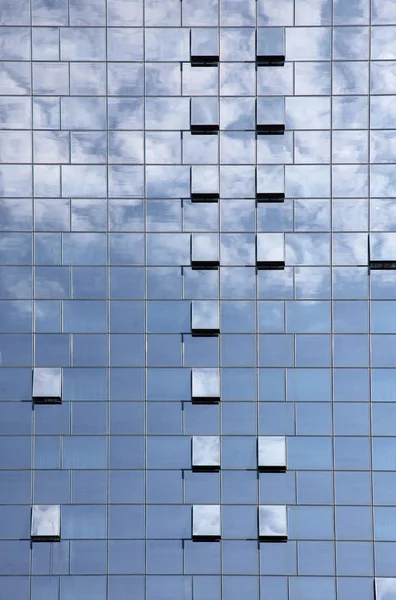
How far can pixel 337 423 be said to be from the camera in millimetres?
20875

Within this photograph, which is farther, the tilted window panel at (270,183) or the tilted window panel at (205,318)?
the tilted window panel at (270,183)

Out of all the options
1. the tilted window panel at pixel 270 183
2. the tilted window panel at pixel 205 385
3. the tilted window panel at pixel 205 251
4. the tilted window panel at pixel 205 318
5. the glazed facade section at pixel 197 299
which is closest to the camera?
the glazed facade section at pixel 197 299

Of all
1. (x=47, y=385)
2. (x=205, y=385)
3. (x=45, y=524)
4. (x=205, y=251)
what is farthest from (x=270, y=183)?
(x=45, y=524)

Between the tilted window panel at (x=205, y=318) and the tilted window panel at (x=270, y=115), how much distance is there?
502 centimetres

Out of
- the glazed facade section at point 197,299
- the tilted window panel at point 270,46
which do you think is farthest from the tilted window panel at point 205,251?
the tilted window panel at point 270,46

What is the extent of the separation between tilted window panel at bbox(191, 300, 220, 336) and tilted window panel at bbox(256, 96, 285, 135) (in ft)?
16.5

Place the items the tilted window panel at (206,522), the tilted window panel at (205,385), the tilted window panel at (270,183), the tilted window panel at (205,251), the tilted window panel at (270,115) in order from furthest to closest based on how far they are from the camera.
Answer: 1. the tilted window panel at (270,115)
2. the tilted window panel at (270,183)
3. the tilted window panel at (205,251)
4. the tilted window panel at (205,385)
5. the tilted window panel at (206,522)

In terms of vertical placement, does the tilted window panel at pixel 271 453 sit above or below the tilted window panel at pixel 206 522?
above

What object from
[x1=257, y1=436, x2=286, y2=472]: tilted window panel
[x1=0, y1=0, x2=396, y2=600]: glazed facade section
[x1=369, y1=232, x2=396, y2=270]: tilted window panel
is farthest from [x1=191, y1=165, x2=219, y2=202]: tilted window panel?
[x1=257, y1=436, x2=286, y2=472]: tilted window panel

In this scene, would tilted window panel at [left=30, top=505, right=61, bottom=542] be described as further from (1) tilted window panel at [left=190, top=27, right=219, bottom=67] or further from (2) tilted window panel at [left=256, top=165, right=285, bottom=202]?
(1) tilted window panel at [left=190, top=27, right=219, bottom=67]

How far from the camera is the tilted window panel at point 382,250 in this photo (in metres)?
21.2

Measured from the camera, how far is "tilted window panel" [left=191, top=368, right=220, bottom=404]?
68.2ft

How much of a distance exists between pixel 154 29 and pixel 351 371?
1102 cm

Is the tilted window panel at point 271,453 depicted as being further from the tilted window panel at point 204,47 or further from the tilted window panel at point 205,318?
the tilted window panel at point 204,47
